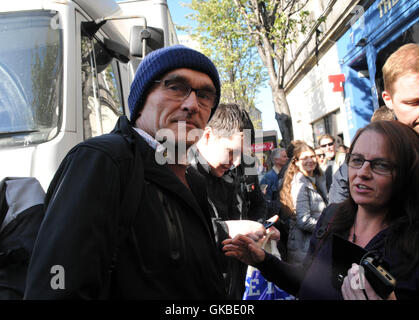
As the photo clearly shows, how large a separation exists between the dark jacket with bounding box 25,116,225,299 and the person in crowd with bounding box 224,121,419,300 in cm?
52

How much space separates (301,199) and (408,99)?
198 centimetres

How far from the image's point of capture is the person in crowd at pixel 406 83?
6.31 ft

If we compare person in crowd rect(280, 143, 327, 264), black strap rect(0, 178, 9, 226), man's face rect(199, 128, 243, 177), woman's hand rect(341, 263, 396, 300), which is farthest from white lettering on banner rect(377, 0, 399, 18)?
black strap rect(0, 178, 9, 226)

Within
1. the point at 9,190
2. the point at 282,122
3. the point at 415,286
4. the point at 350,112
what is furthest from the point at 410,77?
the point at 350,112

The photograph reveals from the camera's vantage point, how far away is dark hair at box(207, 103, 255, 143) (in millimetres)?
2553

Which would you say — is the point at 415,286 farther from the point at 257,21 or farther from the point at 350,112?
the point at 350,112

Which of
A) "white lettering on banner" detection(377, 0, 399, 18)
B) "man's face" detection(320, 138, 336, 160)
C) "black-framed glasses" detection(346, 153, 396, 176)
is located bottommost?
"black-framed glasses" detection(346, 153, 396, 176)

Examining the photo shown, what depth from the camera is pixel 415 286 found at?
1.26 meters

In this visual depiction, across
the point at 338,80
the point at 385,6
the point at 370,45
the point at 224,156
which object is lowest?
the point at 224,156

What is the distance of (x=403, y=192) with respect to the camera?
5.14 ft

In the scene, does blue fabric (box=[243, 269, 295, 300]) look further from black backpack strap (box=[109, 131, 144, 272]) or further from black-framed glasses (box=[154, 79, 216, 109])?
black backpack strap (box=[109, 131, 144, 272])
